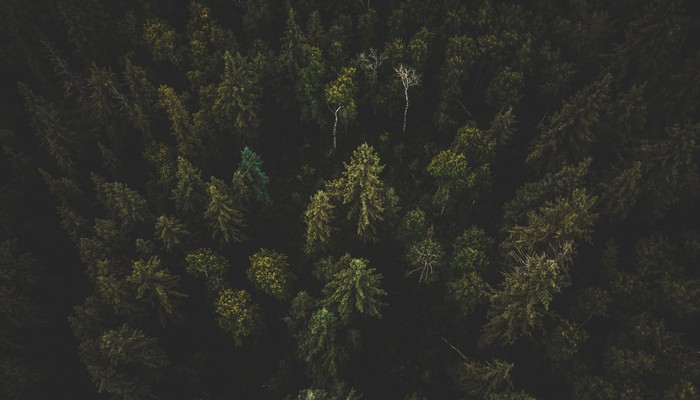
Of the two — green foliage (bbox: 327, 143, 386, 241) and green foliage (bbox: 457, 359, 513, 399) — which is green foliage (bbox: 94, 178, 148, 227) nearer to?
green foliage (bbox: 327, 143, 386, 241)

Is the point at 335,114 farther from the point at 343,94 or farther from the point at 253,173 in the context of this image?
the point at 253,173

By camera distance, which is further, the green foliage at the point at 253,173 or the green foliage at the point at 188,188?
the green foliage at the point at 253,173

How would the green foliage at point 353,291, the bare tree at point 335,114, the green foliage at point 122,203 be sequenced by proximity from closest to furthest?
1. the green foliage at point 353,291
2. the green foliage at point 122,203
3. the bare tree at point 335,114

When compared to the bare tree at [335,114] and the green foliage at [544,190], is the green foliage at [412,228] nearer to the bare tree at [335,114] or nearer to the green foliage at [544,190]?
the green foliage at [544,190]

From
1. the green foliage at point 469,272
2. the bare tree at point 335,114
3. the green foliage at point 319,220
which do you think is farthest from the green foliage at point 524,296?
the bare tree at point 335,114

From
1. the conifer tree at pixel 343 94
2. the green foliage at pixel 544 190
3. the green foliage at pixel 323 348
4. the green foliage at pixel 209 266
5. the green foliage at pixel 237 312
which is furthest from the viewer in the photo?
the conifer tree at pixel 343 94

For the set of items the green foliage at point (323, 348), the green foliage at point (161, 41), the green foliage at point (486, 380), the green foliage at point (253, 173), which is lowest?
the green foliage at point (486, 380)

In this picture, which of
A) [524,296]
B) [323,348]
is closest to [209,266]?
[323,348]
